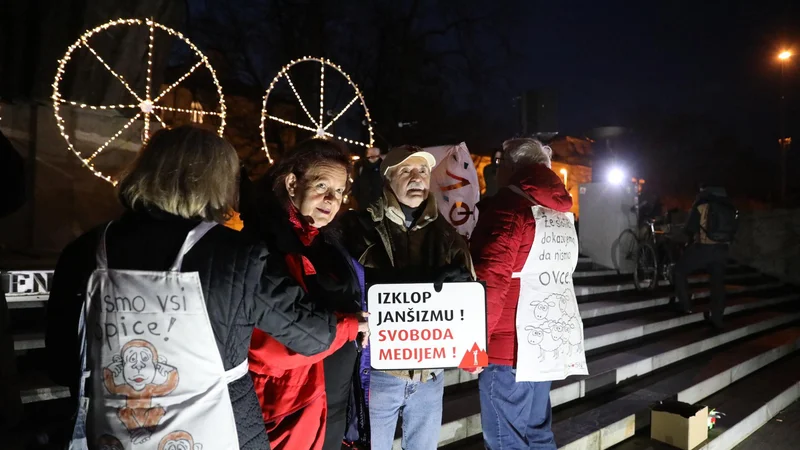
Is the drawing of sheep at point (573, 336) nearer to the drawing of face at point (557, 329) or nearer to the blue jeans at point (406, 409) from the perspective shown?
the drawing of face at point (557, 329)

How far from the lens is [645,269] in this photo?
9.12 m

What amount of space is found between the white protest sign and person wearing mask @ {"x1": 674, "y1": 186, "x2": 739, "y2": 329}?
6290mm

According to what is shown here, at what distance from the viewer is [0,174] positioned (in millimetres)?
2488

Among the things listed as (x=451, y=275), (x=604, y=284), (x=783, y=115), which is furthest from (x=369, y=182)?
(x=783, y=115)

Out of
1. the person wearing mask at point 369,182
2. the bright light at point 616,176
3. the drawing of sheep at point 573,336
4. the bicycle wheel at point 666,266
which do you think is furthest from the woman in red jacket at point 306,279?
the bright light at point 616,176

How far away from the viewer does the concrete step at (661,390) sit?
14.6ft

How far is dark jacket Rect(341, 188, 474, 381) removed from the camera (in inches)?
98.7

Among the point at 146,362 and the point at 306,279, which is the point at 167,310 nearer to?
the point at 146,362

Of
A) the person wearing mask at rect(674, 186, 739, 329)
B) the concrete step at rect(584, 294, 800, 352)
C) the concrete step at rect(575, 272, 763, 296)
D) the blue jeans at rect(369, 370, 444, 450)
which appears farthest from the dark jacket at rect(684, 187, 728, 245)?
the blue jeans at rect(369, 370, 444, 450)

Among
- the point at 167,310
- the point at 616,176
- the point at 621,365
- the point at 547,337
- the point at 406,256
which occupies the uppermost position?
the point at 616,176

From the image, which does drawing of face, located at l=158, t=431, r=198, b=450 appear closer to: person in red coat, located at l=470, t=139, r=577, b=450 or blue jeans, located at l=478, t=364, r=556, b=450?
person in red coat, located at l=470, t=139, r=577, b=450

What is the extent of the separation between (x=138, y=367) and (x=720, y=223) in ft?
25.9

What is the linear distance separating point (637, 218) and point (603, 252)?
103 cm

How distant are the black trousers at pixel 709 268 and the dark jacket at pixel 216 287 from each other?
292 inches
